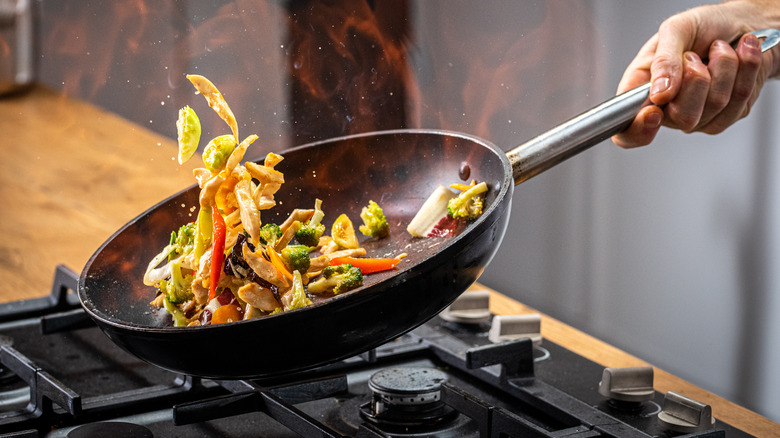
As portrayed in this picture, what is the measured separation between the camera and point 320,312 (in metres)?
0.75

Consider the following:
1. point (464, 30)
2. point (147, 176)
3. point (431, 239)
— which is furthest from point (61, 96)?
point (431, 239)

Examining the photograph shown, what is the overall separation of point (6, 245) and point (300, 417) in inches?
45.6

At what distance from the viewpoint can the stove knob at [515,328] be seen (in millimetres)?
1221

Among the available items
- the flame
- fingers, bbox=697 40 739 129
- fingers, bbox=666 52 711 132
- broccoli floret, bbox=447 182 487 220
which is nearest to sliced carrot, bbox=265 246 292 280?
broccoli floret, bbox=447 182 487 220

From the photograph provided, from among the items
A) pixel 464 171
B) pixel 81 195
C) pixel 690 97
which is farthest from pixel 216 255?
pixel 81 195

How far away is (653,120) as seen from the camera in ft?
3.86

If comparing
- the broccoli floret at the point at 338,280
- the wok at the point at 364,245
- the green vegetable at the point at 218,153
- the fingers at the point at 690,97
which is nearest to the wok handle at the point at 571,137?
the wok at the point at 364,245

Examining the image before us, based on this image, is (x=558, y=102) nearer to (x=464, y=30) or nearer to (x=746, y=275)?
(x=464, y=30)

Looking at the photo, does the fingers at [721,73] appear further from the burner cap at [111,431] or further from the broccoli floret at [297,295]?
the burner cap at [111,431]

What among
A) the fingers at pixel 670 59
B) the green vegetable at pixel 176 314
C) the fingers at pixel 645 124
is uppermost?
the fingers at pixel 670 59

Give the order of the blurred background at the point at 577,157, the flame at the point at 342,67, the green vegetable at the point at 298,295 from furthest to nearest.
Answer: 1. the blurred background at the point at 577,157
2. the flame at the point at 342,67
3. the green vegetable at the point at 298,295

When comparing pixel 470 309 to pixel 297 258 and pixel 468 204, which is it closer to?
pixel 468 204

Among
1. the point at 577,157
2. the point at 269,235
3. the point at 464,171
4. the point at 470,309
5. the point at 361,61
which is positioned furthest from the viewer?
the point at 577,157

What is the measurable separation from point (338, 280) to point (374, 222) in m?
0.17
